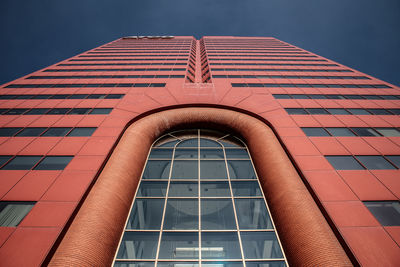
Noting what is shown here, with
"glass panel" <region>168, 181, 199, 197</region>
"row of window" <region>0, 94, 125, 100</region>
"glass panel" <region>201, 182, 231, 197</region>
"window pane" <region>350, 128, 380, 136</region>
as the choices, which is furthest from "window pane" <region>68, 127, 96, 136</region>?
"window pane" <region>350, 128, 380, 136</region>

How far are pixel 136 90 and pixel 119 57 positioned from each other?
1645 cm

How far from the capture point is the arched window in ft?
22.4

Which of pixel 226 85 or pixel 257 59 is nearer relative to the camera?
pixel 226 85

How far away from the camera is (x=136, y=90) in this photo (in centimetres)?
1653

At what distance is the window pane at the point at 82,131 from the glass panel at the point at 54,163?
207 centimetres

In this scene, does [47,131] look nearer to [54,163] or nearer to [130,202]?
[54,163]

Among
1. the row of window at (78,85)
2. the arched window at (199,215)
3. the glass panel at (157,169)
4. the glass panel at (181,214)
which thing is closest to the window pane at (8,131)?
the row of window at (78,85)

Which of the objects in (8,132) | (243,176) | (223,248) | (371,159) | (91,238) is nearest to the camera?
(91,238)

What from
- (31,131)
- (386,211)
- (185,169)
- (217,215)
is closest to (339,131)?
(386,211)

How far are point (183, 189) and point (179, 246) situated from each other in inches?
116

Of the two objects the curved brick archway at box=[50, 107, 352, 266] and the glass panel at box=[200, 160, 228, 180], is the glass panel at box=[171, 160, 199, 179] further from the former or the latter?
the curved brick archway at box=[50, 107, 352, 266]

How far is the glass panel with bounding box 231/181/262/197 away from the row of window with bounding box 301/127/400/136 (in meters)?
5.29

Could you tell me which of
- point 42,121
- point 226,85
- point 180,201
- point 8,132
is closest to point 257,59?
point 226,85

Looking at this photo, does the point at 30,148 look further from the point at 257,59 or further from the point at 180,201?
the point at 257,59
